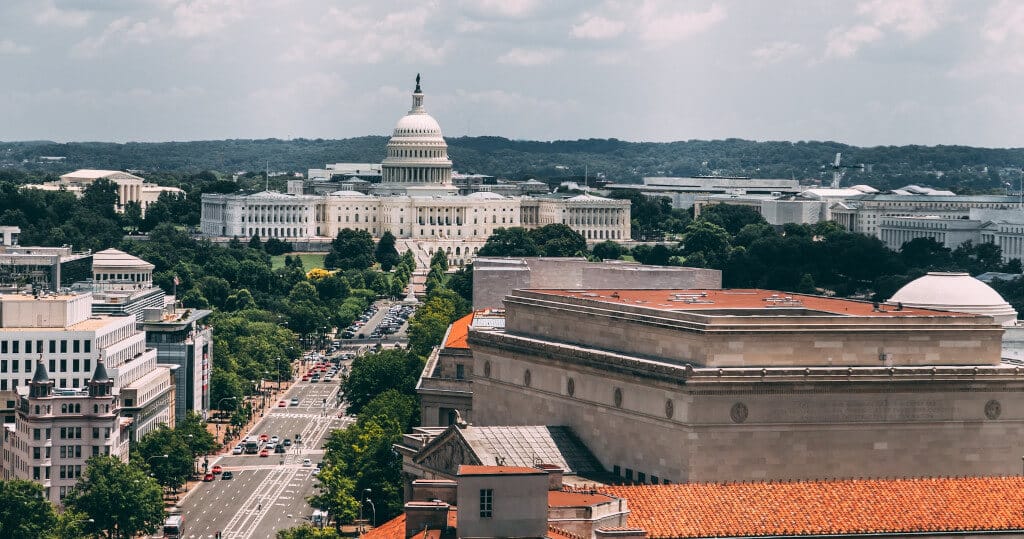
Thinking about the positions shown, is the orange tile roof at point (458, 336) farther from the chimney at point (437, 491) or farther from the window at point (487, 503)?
the window at point (487, 503)

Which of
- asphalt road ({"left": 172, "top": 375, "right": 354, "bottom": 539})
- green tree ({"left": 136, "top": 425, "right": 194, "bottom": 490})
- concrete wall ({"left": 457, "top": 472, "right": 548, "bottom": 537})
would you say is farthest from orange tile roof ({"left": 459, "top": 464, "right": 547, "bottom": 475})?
green tree ({"left": 136, "top": 425, "right": 194, "bottom": 490})

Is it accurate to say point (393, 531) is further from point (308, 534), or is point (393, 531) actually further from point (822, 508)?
point (308, 534)

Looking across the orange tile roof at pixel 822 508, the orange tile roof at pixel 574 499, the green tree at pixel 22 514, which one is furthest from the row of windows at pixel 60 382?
the orange tile roof at pixel 574 499

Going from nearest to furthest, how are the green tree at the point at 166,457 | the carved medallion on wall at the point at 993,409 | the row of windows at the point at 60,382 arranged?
the carved medallion on wall at the point at 993,409 < the green tree at the point at 166,457 < the row of windows at the point at 60,382

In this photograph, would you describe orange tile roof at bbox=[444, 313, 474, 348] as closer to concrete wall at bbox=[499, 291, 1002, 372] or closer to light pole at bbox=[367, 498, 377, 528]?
light pole at bbox=[367, 498, 377, 528]

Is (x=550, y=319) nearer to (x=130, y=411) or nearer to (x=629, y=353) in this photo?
(x=629, y=353)

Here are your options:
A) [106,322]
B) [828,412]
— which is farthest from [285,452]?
[828,412]
